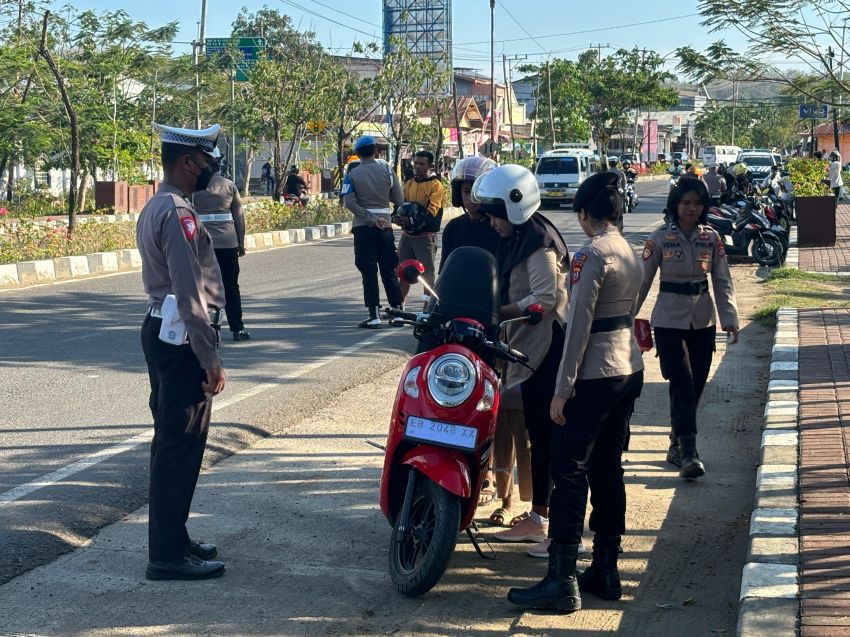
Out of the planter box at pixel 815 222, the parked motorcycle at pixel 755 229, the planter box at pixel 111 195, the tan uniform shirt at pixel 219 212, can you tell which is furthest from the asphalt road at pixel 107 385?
the planter box at pixel 111 195

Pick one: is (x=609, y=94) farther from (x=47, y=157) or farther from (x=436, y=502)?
(x=436, y=502)

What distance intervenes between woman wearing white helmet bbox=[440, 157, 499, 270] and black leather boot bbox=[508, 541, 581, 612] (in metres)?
1.50

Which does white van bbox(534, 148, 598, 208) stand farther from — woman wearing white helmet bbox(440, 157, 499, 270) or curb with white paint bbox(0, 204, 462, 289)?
woman wearing white helmet bbox(440, 157, 499, 270)

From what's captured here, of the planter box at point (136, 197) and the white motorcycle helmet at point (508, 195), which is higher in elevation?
the planter box at point (136, 197)

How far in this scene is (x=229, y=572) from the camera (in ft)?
16.1

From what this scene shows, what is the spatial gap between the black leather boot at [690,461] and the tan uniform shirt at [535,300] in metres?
1.49

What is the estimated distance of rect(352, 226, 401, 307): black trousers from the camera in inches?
451

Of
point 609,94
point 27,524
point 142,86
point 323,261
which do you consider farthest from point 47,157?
point 609,94

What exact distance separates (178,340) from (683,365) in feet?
10.3

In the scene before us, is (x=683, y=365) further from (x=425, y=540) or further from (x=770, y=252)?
(x=770, y=252)

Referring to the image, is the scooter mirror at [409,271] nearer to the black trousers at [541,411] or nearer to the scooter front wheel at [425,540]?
the scooter front wheel at [425,540]

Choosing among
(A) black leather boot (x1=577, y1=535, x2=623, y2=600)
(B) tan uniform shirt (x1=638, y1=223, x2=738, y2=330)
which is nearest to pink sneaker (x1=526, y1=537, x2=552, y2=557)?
(A) black leather boot (x1=577, y1=535, x2=623, y2=600)

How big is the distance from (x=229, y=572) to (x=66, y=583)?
0.65 metres

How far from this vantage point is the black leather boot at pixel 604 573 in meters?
4.73
